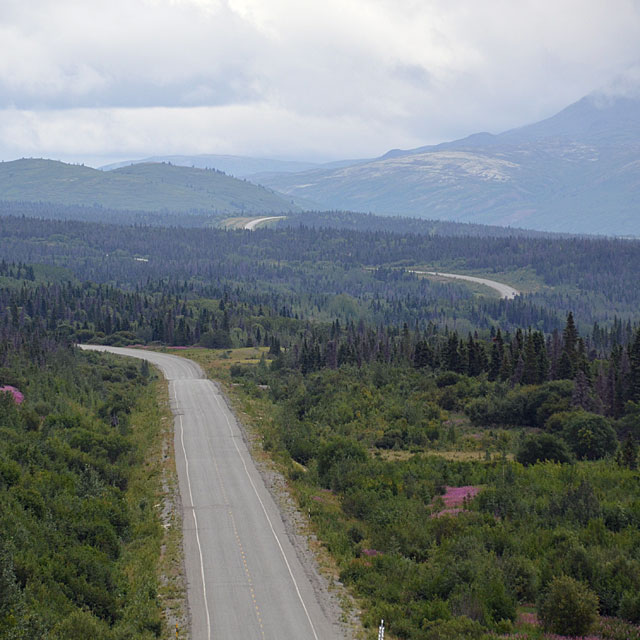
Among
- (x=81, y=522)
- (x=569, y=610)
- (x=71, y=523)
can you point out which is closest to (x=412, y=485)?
(x=81, y=522)

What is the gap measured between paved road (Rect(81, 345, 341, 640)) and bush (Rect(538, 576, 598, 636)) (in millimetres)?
8203

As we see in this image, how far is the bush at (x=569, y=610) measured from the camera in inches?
1156

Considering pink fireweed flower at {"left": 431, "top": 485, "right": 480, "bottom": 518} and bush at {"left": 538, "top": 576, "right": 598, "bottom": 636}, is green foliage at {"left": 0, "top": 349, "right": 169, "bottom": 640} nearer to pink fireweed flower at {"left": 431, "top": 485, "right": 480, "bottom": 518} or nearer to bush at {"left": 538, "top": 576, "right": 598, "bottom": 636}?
bush at {"left": 538, "top": 576, "right": 598, "bottom": 636}

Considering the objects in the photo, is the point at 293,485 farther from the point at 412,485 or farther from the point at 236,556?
the point at 236,556

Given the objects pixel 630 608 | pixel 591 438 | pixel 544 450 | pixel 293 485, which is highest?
pixel 591 438

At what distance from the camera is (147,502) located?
4897 cm

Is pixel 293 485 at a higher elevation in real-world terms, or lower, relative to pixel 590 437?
lower

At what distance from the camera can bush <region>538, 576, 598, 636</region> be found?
29375 millimetres

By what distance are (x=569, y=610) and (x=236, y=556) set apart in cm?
1661

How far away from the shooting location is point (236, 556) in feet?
130

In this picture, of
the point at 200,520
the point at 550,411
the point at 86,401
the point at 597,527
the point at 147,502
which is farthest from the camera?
the point at 86,401

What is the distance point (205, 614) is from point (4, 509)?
1243 cm

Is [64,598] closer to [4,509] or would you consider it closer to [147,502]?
[4,509]

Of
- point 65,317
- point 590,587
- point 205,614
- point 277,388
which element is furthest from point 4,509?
point 65,317
